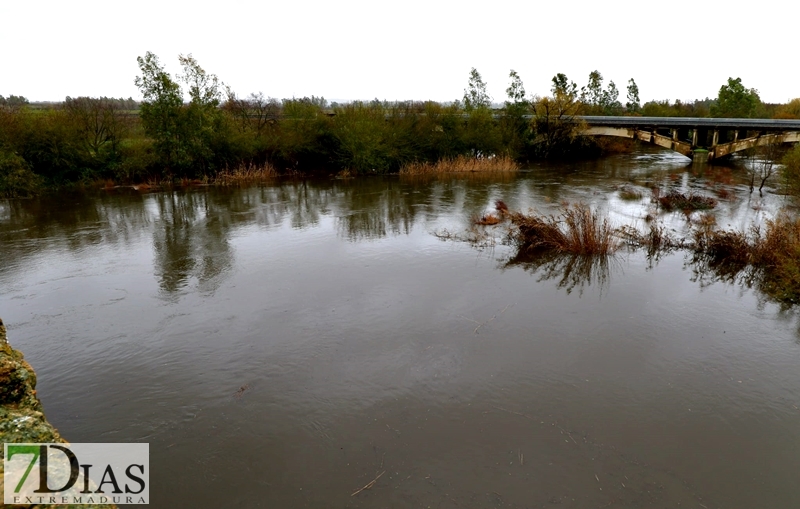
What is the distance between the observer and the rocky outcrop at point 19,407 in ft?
12.4

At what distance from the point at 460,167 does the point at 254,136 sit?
13.8m

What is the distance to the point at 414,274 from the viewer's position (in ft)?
42.0

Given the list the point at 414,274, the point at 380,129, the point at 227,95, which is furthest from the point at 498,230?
the point at 227,95

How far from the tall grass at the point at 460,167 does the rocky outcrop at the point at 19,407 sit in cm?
2886

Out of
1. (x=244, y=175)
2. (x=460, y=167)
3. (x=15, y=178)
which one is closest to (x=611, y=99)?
(x=460, y=167)

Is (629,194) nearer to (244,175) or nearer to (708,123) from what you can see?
(708,123)

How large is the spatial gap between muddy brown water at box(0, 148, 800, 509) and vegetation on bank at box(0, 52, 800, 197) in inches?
536

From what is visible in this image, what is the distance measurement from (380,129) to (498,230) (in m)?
17.3

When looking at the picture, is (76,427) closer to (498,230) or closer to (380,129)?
(498,230)

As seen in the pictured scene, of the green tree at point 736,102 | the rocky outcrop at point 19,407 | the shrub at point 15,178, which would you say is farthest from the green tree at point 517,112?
the rocky outcrop at point 19,407

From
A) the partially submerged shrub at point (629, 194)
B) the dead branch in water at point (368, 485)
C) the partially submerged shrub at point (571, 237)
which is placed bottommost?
the dead branch in water at point (368, 485)

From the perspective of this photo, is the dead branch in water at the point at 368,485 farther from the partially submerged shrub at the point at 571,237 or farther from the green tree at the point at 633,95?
the green tree at the point at 633,95

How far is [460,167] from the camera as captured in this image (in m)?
32.8
